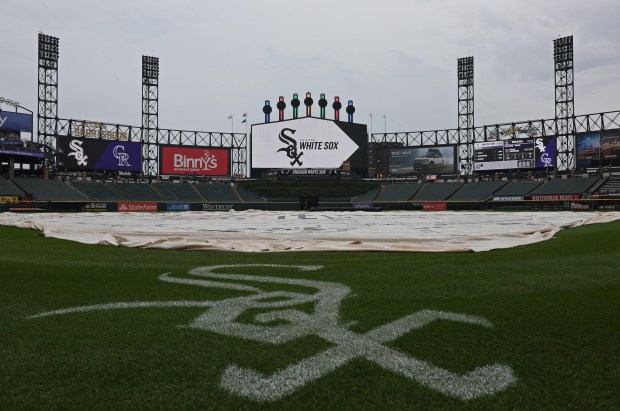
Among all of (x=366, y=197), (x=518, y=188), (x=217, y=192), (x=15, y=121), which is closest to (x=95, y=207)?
(x=15, y=121)

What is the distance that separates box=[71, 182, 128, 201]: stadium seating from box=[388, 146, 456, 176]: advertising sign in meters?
35.2

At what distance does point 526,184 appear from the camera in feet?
164

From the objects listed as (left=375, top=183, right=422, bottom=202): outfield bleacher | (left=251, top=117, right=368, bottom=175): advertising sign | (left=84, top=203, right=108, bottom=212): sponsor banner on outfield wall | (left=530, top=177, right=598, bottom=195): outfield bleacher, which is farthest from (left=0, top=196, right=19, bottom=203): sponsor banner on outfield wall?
(left=530, top=177, right=598, bottom=195): outfield bleacher

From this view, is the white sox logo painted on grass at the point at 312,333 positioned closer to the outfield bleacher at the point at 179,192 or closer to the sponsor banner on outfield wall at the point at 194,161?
the outfield bleacher at the point at 179,192

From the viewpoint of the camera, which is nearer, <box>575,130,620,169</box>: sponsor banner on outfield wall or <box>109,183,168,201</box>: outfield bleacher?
<box>575,130,620,169</box>: sponsor banner on outfield wall

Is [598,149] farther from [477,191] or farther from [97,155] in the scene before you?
[97,155]

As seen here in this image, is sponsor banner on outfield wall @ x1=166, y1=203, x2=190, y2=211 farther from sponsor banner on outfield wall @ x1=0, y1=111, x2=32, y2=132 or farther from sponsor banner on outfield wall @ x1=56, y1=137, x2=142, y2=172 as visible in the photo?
sponsor banner on outfield wall @ x1=0, y1=111, x2=32, y2=132

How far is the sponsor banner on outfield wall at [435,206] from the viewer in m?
46.7

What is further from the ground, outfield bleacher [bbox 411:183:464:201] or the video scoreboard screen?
the video scoreboard screen

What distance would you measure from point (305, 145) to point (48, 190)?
27646 millimetres

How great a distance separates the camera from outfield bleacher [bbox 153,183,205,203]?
5070cm

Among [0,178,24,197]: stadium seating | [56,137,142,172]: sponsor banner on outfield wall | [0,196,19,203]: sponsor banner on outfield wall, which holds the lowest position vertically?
[0,196,19,203]: sponsor banner on outfield wall

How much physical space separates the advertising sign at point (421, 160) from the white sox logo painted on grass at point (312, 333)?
57.2m

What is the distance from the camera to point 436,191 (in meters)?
53.4
